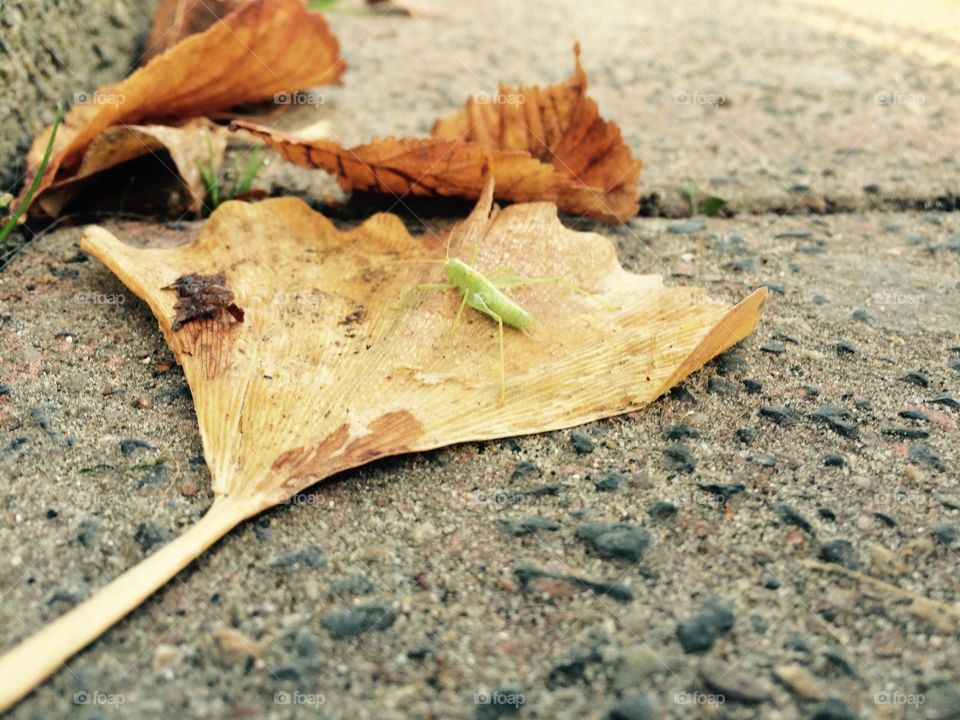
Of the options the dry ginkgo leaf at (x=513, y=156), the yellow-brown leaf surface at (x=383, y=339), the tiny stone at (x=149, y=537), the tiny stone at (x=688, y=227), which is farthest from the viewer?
the tiny stone at (x=688, y=227)

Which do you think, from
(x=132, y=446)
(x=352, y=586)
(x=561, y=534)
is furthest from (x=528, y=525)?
(x=132, y=446)

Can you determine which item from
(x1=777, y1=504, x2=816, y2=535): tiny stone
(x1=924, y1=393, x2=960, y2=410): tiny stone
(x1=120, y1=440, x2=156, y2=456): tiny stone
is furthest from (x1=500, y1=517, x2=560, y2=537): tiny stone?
(x1=924, y1=393, x2=960, y2=410): tiny stone

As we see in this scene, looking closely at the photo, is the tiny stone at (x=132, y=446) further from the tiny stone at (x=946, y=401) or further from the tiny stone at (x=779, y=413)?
the tiny stone at (x=946, y=401)

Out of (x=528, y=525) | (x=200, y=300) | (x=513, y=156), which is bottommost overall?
(x=528, y=525)

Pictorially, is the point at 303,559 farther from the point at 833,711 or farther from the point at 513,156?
the point at 513,156

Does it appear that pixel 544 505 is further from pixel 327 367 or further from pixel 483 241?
pixel 483 241

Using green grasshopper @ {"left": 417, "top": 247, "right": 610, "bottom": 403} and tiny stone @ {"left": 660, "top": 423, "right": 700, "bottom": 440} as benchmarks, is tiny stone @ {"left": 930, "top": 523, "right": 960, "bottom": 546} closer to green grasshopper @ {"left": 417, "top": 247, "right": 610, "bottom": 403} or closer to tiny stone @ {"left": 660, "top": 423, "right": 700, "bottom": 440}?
tiny stone @ {"left": 660, "top": 423, "right": 700, "bottom": 440}

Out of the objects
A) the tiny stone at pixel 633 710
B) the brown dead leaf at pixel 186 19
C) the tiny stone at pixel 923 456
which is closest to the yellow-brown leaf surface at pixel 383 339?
the tiny stone at pixel 923 456
